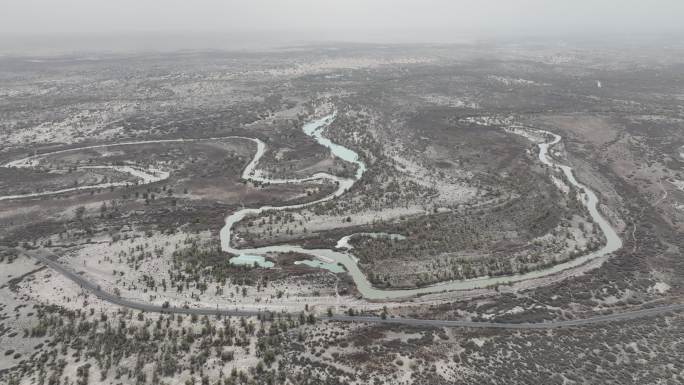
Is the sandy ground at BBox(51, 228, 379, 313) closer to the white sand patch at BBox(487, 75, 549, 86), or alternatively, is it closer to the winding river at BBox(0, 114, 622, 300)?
the winding river at BBox(0, 114, 622, 300)

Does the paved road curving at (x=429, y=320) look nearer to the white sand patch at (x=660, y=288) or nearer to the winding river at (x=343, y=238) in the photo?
the white sand patch at (x=660, y=288)

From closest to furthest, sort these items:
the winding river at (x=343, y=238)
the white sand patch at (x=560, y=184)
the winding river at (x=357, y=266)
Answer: the winding river at (x=357, y=266) < the winding river at (x=343, y=238) < the white sand patch at (x=560, y=184)

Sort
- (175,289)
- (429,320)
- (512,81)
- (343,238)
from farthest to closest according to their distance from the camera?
(512,81) < (343,238) < (175,289) < (429,320)

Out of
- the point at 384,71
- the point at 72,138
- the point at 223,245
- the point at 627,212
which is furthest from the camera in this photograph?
the point at 384,71

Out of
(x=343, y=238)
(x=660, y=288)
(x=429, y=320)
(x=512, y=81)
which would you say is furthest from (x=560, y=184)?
(x=512, y=81)

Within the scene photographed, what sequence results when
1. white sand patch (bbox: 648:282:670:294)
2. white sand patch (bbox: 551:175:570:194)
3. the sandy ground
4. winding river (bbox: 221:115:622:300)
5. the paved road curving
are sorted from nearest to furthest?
1. the paved road curving
2. the sandy ground
3. white sand patch (bbox: 648:282:670:294)
4. winding river (bbox: 221:115:622:300)
5. white sand patch (bbox: 551:175:570:194)

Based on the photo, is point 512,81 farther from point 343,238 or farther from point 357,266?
point 357,266

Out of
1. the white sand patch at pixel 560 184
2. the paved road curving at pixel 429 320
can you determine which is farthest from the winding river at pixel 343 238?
the paved road curving at pixel 429 320

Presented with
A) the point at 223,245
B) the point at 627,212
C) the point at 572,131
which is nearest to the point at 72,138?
the point at 223,245

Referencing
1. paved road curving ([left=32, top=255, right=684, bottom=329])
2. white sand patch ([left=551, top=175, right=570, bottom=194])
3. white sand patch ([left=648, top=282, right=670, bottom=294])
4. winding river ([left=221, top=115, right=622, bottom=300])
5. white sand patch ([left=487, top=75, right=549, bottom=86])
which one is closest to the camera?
paved road curving ([left=32, top=255, right=684, bottom=329])

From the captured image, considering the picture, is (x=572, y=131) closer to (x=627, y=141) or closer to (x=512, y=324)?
(x=627, y=141)

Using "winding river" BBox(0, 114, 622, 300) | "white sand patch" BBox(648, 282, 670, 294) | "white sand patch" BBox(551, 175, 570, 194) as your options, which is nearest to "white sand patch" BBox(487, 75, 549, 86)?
"winding river" BBox(0, 114, 622, 300)
